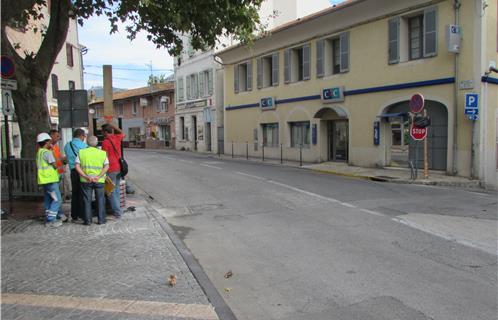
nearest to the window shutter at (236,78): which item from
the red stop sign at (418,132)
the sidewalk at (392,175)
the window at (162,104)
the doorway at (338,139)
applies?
the doorway at (338,139)

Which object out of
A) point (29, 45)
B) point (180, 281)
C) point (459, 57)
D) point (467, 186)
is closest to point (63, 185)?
point (180, 281)

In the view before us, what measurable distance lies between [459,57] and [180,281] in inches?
557

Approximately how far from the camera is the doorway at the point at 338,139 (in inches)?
850

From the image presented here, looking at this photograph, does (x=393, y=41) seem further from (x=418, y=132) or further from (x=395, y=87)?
(x=418, y=132)

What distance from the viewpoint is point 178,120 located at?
40562mm

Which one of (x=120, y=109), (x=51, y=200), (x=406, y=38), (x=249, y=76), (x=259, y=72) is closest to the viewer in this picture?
(x=51, y=200)

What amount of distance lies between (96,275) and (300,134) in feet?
65.4

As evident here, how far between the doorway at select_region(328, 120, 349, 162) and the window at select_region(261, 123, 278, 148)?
451cm

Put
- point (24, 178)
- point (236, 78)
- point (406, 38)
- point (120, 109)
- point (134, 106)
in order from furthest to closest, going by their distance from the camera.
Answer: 1. point (120, 109)
2. point (134, 106)
3. point (236, 78)
4. point (406, 38)
5. point (24, 178)

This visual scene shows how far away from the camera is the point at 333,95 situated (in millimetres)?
21156

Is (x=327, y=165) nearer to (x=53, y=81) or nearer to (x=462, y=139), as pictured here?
(x=462, y=139)

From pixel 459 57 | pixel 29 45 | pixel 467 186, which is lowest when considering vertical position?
pixel 467 186

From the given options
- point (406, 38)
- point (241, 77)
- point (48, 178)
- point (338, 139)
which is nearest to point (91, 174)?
point (48, 178)

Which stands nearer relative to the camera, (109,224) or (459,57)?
(109,224)
